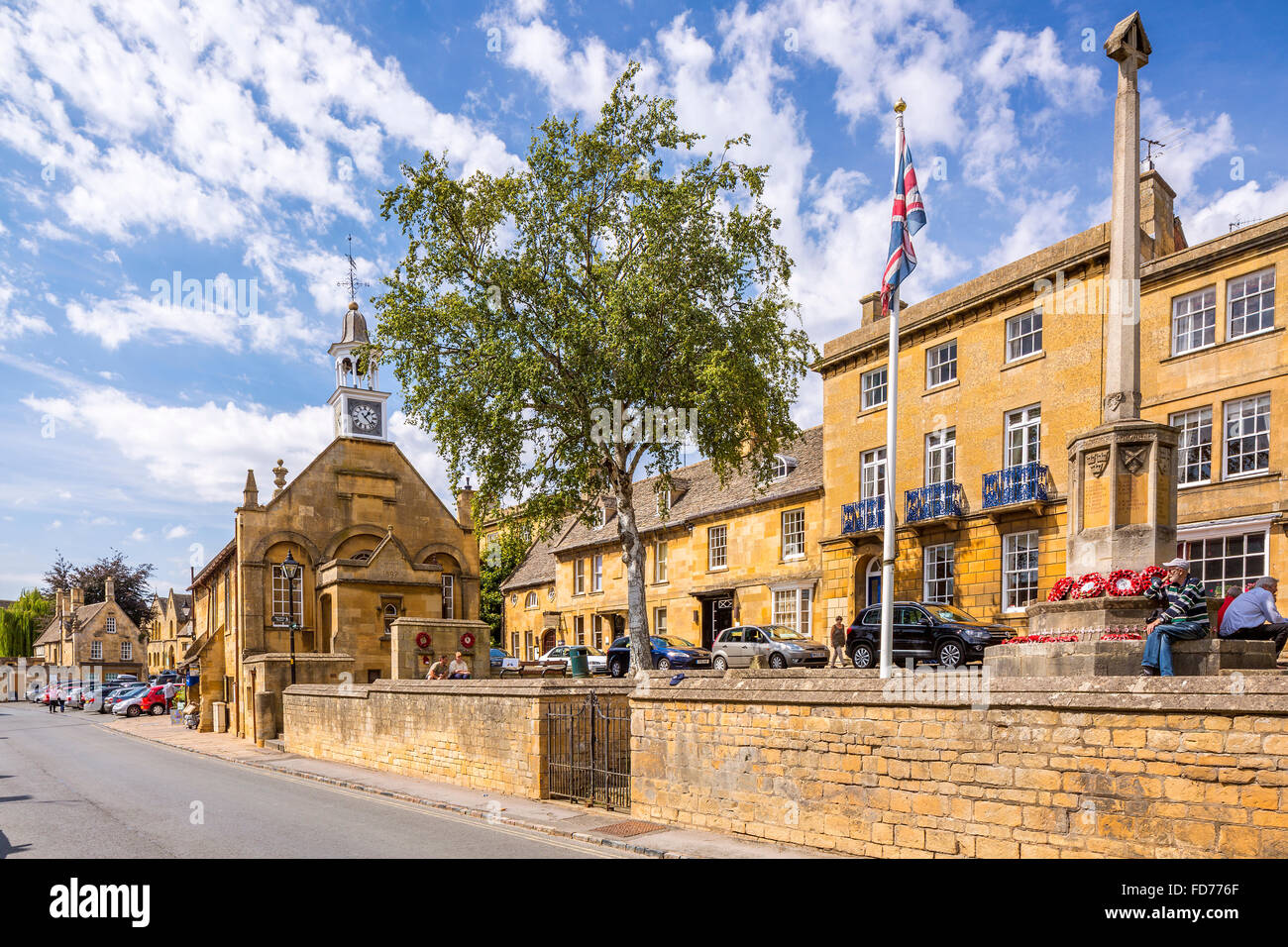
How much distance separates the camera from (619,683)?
1549cm

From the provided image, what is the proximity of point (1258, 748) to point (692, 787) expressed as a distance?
6819mm

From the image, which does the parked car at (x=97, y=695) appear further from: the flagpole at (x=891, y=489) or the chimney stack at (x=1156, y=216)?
the chimney stack at (x=1156, y=216)

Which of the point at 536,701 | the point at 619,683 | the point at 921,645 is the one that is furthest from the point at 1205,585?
the point at 536,701

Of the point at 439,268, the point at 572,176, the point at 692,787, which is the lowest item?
the point at 692,787

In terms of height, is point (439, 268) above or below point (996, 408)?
Answer: above

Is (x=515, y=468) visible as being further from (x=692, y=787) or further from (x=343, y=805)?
(x=692, y=787)

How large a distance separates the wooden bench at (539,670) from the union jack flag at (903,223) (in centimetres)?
1955

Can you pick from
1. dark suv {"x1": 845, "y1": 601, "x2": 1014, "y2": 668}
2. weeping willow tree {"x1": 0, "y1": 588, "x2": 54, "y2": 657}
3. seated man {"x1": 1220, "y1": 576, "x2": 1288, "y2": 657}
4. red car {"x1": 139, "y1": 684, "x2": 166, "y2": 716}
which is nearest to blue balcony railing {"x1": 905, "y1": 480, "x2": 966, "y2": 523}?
dark suv {"x1": 845, "y1": 601, "x2": 1014, "y2": 668}

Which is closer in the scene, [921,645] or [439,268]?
[921,645]

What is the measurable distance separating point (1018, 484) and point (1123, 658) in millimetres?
16678

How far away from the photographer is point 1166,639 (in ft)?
30.5

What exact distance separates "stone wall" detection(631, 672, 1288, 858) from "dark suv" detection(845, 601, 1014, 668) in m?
9.44

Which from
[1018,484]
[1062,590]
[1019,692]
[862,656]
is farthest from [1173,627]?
[1018,484]
